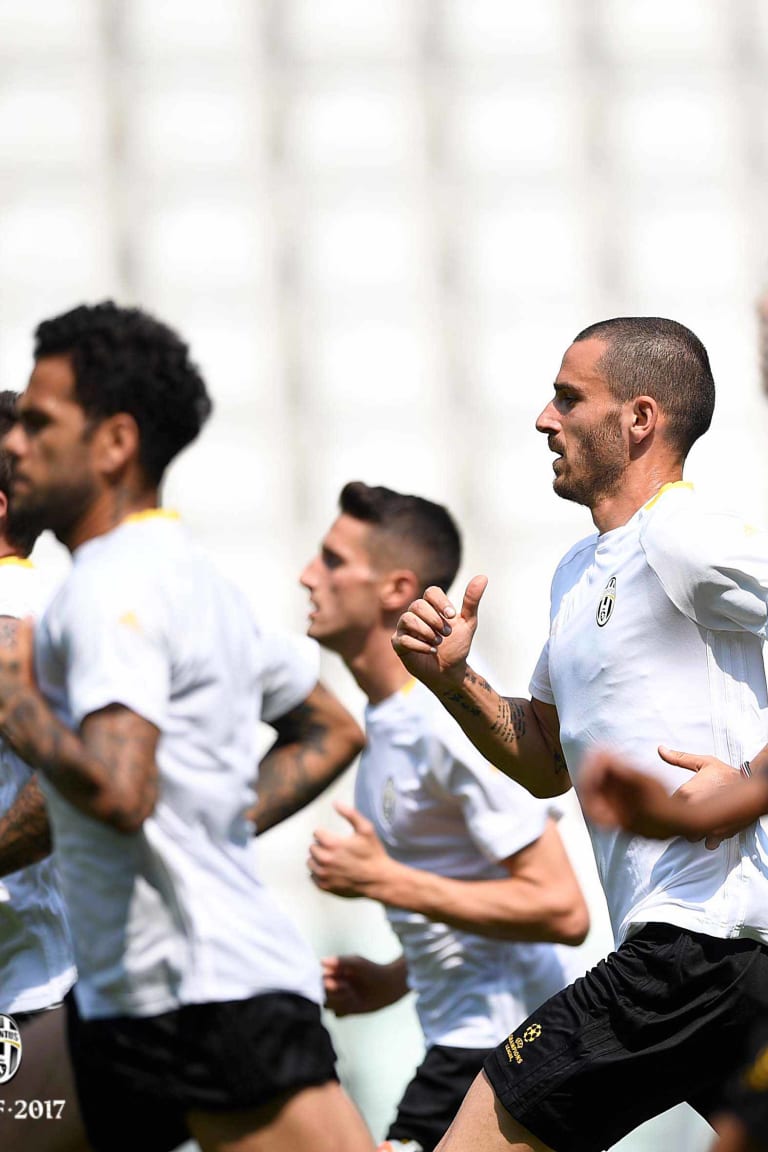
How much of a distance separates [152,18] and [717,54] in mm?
3460

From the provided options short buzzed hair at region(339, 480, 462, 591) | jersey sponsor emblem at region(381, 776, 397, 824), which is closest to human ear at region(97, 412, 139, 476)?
jersey sponsor emblem at region(381, 776, 397, 824)

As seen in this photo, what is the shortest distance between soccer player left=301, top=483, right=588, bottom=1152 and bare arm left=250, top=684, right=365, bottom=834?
563 mm

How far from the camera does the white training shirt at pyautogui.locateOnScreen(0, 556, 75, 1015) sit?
3676mm

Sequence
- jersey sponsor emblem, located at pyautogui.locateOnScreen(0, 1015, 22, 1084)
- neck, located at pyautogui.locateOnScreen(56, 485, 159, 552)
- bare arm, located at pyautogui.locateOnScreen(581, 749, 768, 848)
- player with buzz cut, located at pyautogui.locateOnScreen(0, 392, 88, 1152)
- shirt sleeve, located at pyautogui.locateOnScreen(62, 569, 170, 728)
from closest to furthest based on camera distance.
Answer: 1. bare arm, located at pyautogui.locateOnScreen(581, 749, 768, 848)
2. shirt sleeve, located at pyautogui.locateOnScreen(62, 569, 170, 728)
3. neck, located at pyautogui.locateOnScreen(56, 485, 159, 552)
4. player with buzz cut, located at pyautogui.locateOnScreen(0, 392, 88, 1152)
5. jersey sponsor emblem, located at pyautogui.locateOnScreen(0, 1015, 22, 1084)

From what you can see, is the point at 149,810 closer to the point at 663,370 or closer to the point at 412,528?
the point at 663,370

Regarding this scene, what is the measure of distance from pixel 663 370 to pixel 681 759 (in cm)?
110

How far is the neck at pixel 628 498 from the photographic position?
3697 mm

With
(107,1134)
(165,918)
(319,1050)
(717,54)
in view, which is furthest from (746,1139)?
(717,54)

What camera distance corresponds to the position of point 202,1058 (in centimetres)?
270

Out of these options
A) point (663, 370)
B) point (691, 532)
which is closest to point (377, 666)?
point (663, 370)

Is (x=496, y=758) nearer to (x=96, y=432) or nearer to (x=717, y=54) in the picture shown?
(x=96, y=432)

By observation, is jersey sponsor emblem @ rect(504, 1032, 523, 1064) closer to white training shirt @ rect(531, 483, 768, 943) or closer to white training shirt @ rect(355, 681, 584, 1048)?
white training shirt @ rect(531, 483, 768, 943)

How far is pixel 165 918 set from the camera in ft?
9.00

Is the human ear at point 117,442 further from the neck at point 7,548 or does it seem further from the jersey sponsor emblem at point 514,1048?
the jersey sponsor emblem at point 514,1048
